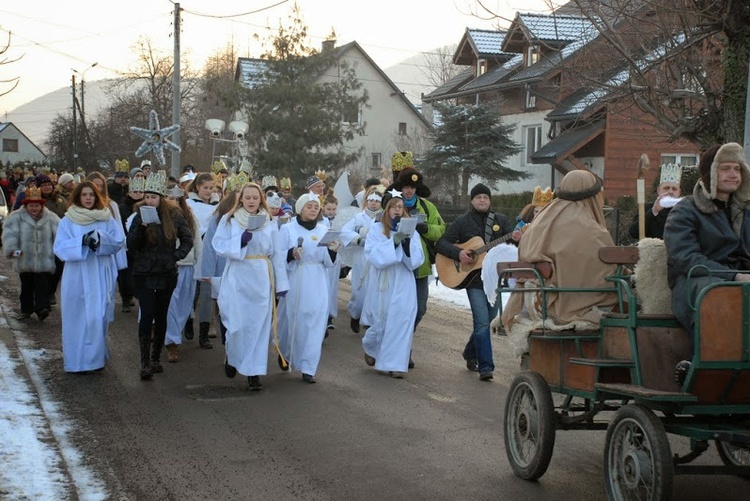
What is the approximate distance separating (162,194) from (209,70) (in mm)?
90280

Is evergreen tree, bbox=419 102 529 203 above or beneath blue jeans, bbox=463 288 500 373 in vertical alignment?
above

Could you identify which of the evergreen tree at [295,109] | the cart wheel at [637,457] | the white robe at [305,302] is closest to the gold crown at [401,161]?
the white robe at [305,302]

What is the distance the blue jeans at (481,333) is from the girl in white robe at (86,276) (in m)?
3.83

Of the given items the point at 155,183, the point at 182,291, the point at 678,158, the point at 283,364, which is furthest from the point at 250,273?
the point at 678,158

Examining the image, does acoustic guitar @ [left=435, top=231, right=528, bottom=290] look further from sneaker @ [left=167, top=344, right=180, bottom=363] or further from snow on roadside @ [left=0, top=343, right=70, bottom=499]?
snow on roadside @ [left=0, top=343, right=70, bottom=499]

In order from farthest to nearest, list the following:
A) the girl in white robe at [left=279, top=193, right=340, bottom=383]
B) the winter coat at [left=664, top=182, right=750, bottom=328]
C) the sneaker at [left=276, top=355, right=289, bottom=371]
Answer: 1. the sneaker at [left=276, top=355, right=289, bottom=371]
2. the girl in white robe at [left=279, top=193, right=340, bottom=383]
3. the winter coat at [left=664, top=182, right=750, bottom=328]

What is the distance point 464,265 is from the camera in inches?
446

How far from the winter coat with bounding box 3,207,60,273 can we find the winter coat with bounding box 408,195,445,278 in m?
5.57

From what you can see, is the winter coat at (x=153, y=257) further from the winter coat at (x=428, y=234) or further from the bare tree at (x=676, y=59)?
the bare tree at (x=676, y=59)

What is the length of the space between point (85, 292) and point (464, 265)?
13.1 feet

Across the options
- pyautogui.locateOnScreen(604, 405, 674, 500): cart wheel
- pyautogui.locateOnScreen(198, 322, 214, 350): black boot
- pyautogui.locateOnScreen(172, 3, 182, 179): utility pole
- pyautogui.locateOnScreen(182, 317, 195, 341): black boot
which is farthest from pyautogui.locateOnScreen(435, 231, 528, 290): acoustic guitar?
pyautogui.locateOnScreen(172, 3, 182, 179): utility pole

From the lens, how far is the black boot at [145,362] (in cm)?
1094

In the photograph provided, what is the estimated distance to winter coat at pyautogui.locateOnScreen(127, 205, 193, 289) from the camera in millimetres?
11094

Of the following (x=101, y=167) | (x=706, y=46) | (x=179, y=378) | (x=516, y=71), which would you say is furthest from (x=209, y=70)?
(x=179, y=378)
